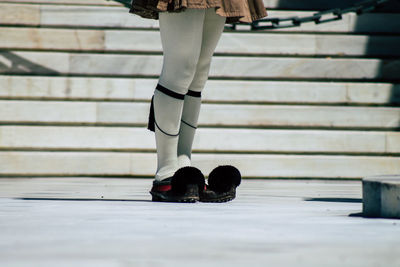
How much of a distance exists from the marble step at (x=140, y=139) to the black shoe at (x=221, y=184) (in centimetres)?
326

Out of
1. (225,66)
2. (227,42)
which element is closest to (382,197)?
(225,66)

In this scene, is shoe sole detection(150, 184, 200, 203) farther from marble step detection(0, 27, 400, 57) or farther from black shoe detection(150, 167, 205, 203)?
marble step detection(0, 27, 400, 57)

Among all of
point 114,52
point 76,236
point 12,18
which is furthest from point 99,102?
point 76,236

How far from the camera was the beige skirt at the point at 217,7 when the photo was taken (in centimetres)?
382

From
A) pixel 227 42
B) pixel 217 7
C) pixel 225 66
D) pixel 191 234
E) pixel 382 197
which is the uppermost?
pixel 227 42

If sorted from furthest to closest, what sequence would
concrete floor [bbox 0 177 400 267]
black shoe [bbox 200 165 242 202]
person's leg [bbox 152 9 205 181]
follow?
black shoe [bbox 200 165 242 202], person's leg [bbox 152 9 205 181], concrete floor [bbox 0 177 400 267]

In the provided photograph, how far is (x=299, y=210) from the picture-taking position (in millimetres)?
3637

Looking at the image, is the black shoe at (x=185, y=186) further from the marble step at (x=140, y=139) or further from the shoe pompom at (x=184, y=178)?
the marble step at (x=140, y=139)

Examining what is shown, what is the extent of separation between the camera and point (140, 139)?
740cm

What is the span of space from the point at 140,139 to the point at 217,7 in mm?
3627

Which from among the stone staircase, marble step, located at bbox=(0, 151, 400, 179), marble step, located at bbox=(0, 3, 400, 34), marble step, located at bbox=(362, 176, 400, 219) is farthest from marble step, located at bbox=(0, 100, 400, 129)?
marble step, located at bbox=(362, 176, 400, 219)

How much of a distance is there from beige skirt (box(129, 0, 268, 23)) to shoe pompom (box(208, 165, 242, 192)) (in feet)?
2.66

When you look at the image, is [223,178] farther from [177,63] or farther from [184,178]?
[177,63]

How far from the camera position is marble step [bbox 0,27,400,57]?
767cm
